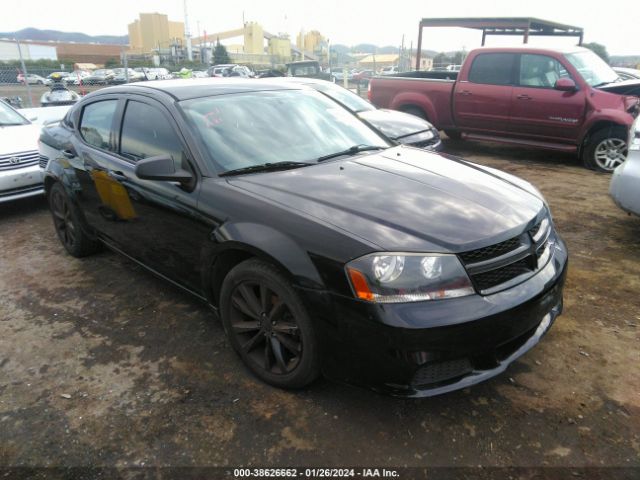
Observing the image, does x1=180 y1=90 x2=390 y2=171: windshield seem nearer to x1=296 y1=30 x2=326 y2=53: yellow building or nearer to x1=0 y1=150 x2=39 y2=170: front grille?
x1=0 y1=150 x2=39 y2=170: front grille

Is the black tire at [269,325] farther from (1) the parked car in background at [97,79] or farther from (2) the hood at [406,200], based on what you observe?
(1) the parked car in background at [97,79]

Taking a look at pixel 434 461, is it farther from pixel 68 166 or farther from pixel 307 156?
pixel 68 166

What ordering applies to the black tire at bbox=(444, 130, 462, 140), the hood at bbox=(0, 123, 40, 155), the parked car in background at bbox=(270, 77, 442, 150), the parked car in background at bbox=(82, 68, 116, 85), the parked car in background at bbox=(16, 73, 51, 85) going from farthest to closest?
the parked car in background at bbox=(82, 68, 116, 85) < the parked car in background at bbox=(16, 73, 51, 85) < the black tire at bbox=(444, 130, 462, 140) < the parked car in background at bbox=(270, 77, 442, 150) < the hood at bbox=(0, 123, 40, 155)

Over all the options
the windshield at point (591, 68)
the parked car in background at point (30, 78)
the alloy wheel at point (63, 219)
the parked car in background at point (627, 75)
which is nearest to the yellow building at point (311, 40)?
the parked car in background at point (30, 78)

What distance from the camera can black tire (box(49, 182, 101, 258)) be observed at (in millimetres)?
4359

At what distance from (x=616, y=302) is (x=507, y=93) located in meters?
5.51

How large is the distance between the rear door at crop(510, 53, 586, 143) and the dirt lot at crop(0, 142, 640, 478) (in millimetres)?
4429

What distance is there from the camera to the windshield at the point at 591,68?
7531 mm

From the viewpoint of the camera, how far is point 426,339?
2.06 m

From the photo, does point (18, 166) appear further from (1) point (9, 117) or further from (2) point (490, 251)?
(2) point (490, 251)

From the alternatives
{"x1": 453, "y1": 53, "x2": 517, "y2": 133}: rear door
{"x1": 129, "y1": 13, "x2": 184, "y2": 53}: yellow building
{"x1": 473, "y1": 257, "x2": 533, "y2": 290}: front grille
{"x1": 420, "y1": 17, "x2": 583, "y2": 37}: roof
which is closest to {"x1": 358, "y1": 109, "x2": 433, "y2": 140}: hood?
{"x1": 453, "y1": 53, "x2": 517, "y2": 133}: rear door

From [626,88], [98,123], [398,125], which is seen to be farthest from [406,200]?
[626,88]

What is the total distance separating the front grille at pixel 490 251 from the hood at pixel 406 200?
0.09ft

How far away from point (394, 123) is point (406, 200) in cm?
483
